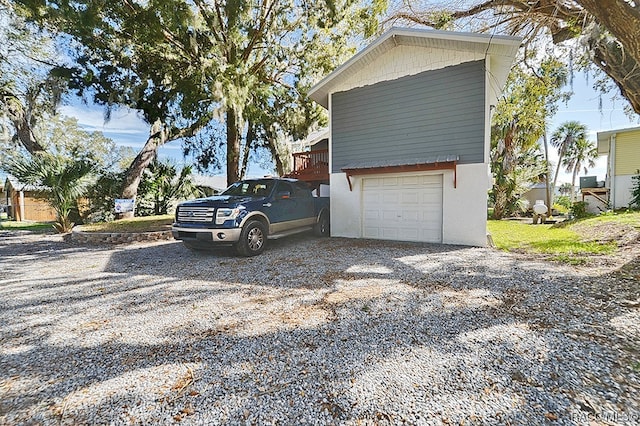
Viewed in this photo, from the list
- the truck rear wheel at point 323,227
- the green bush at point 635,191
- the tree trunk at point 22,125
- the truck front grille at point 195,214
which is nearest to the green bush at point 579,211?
the green bush at point 635,191

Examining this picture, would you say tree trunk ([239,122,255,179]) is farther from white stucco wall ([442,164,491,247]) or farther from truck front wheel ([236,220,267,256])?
white stucco wall ([442,164,491,247])

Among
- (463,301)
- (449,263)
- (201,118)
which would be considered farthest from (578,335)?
(201,118)

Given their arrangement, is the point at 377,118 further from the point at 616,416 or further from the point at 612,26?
the point at 616,416

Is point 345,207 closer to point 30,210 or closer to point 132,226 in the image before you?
point 132,226

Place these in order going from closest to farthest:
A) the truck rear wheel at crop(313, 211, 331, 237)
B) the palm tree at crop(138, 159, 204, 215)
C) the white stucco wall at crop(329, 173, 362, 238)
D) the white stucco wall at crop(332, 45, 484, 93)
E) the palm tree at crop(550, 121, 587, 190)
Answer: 1. the white stucco wall at crop(332, 45, 484, 93)
2. the white stucco wall at crop(329, 173, 362, 238)
3. the truck rear wheel at crop(313, 211, 331, 237)
4. the palm tree at crop(138, 159, 204, 215)
5. the palm tree at crop(550, 121, 587, 190)

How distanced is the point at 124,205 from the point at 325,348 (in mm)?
12691

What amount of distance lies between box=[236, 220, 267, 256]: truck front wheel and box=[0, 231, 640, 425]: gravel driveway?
1.25m

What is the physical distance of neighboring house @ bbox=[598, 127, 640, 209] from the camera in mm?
13570

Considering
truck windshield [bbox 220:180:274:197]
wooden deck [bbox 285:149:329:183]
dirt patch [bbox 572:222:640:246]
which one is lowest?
dirt patch [bbox 572:222:640:246]

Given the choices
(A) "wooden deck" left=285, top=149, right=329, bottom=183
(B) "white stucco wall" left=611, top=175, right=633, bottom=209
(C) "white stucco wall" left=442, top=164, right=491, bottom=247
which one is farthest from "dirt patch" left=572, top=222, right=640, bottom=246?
(A) "wooden deck" left=285, top=149, right=329, bottom=183

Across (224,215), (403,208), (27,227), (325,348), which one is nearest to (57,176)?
(27,227)

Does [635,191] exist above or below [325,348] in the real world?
above

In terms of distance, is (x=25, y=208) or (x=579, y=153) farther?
(x=579, y=153)

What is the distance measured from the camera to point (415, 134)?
301 inches
